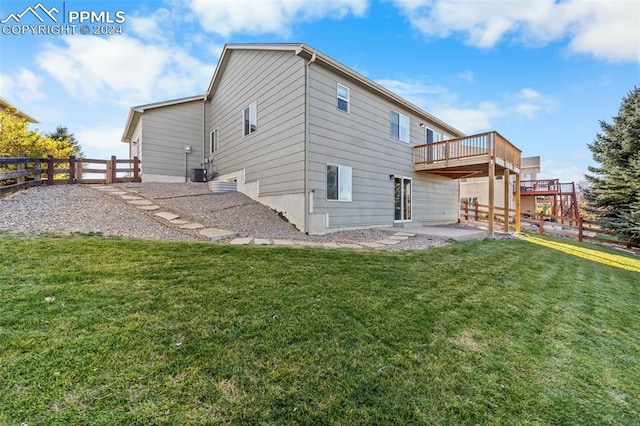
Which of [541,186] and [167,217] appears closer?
[167,217]

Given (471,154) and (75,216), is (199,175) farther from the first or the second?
(471,154)

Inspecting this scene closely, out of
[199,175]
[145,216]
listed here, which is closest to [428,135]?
[199,175]

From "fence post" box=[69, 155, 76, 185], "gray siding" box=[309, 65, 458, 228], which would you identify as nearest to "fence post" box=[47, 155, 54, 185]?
"fence post" box=[69, 155, 76, 185]

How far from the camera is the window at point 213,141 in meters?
13.0

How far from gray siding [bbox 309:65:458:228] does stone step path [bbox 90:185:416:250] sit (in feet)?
6.00

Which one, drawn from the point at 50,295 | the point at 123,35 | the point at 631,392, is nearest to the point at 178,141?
the point at 123,35

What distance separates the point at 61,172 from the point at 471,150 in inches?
555

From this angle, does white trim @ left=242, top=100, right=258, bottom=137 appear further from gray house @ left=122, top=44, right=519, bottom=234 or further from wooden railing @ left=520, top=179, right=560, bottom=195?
wooden railing @ left=520, top=179, right=560, bottom=195

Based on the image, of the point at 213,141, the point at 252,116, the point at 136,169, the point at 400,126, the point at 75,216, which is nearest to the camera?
the point at 75,216

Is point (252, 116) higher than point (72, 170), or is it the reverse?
point (252, 116)

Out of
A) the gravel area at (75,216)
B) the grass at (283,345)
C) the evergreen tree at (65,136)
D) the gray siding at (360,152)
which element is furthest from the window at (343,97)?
the evergreen tree at (65,136)

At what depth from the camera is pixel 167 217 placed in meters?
6.50

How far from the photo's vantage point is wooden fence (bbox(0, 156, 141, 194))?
298 inches

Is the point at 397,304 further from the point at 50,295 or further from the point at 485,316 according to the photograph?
the point at 50,295
